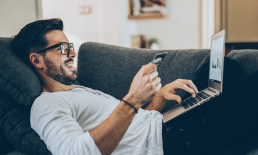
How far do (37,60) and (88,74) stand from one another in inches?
17.6

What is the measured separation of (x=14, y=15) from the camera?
150 cm

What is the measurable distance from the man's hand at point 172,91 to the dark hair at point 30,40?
69 cm

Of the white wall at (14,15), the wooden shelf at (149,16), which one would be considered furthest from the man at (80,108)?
the wooden shelf at (149,16)

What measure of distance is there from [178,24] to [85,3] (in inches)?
67.0

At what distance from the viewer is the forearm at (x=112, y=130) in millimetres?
669

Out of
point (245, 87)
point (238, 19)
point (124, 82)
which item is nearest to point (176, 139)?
point (245, 87)

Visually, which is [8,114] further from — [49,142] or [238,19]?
[238,19]

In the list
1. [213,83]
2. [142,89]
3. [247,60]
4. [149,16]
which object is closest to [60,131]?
[142,89]

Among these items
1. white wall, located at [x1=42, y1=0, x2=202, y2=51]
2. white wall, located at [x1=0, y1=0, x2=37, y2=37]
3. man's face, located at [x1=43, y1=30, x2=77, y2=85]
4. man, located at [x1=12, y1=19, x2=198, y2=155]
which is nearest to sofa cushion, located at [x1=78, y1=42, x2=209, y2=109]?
man, located at [x1=12, y1=19, x2=198, y2=155]

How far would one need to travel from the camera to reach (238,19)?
2.15 metres

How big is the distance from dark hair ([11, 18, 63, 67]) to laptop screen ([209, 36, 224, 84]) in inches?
35.5

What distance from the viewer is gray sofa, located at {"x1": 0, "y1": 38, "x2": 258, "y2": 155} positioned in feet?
3.00

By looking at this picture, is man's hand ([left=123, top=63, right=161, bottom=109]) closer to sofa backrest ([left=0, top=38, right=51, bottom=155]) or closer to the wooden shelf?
sofa backrest ([left=0, top=38, right=51, bottom=155])

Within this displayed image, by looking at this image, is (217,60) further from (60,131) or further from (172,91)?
(60,131)
